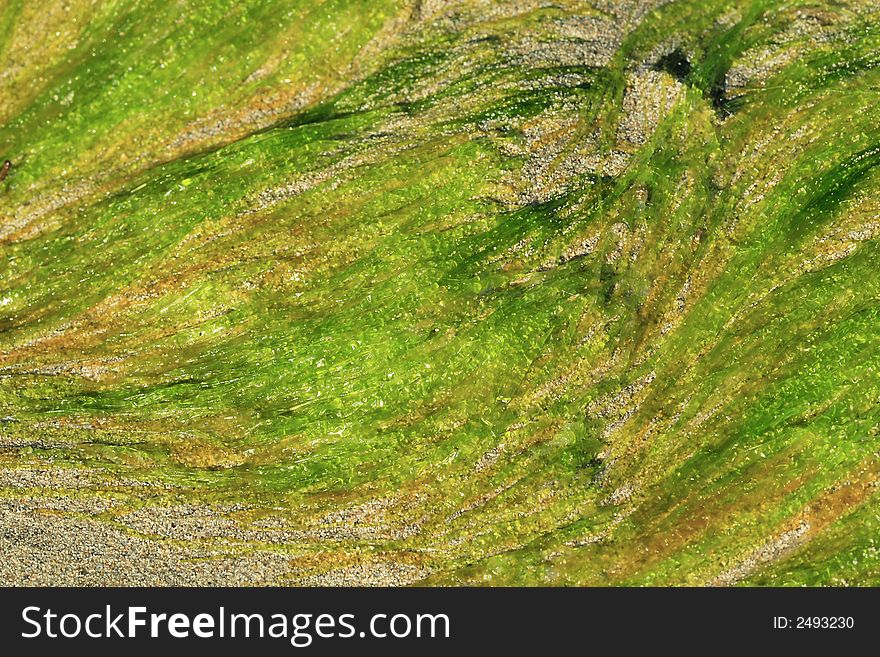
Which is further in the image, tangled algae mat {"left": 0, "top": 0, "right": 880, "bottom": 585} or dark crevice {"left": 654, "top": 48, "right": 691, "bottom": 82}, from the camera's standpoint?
dark crevice {"left": 654, "top": 48, "right": 691, "bottom": 82}

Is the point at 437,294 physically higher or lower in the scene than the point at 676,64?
lower

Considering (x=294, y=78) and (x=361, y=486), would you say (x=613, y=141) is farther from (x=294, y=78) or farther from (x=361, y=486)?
(x=361, y=486)

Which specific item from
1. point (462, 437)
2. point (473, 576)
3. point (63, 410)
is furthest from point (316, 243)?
point (473, 576)

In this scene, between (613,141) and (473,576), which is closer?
(473,576)

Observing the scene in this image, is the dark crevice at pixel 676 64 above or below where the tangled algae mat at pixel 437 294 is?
above

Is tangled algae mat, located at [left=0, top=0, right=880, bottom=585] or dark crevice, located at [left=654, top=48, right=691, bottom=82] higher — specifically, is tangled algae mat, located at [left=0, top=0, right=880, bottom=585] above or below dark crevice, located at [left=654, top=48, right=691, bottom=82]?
below

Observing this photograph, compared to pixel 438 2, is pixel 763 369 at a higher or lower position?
lower

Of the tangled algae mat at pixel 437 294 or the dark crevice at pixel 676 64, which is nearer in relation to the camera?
the tangled algae mat at pixel 437 294

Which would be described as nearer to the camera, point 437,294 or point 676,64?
point 437,294
